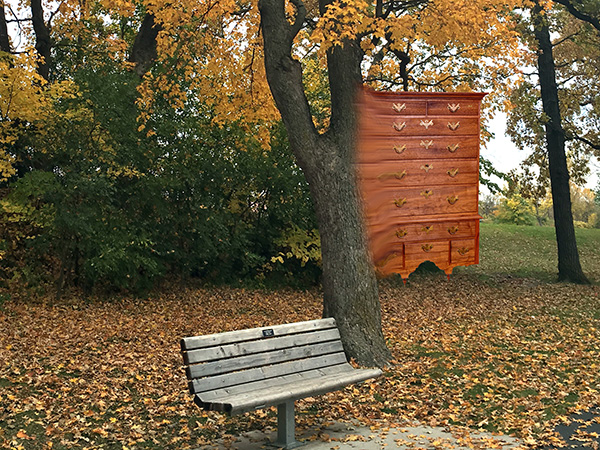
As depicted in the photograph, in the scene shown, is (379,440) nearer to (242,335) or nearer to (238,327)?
(242,335)

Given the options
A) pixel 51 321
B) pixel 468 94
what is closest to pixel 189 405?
pixel 468 94

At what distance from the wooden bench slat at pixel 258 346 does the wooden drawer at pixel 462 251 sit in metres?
2.27

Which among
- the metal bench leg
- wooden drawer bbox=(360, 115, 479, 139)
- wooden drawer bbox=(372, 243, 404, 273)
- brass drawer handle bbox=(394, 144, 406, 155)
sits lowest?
the metal bench leg

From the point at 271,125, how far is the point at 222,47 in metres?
3.34

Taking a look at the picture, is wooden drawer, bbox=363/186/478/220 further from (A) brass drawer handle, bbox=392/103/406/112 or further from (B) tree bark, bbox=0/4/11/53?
(B) tree bark, bbox=0/4/11/53

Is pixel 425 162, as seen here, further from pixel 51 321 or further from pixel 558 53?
pixel 558 53

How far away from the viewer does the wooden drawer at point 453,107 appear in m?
8.15

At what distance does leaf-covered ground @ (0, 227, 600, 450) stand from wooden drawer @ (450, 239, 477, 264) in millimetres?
1344

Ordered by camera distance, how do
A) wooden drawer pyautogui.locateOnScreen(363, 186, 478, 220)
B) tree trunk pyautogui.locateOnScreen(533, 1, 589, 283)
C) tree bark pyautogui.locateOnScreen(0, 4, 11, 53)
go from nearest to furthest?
wooden drawer pyautogui.locateOnScreen(363, 186, 478, 220) → tree bark pyautogui.locateOnScreen(0, 4, 11, 53) → tree trunk pyautogui.locateOnScreen(533, 1, 589, 283)

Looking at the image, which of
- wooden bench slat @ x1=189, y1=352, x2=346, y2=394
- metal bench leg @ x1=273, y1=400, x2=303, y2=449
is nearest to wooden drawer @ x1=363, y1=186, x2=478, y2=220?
wooden bench slat @ x1=189, y1=352, x2=346, y2=394

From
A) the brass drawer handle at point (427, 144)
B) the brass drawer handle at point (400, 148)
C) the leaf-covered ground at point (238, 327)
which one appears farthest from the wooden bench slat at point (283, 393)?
the brass drawer handle at point (427, 144)

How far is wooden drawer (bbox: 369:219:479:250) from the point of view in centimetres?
822

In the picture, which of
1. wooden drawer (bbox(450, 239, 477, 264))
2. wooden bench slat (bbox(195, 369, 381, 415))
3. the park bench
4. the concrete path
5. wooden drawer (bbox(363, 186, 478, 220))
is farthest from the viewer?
wooden drawer (bbox(450, 239, 477, 264))

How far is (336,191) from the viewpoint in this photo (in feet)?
27.9
